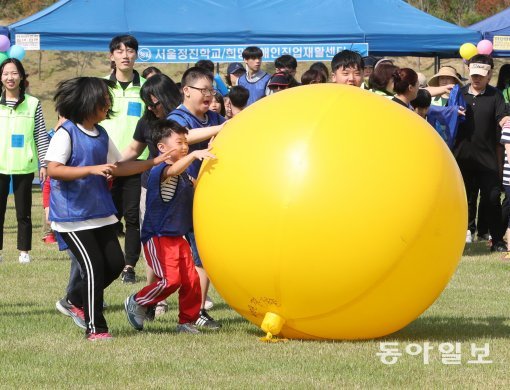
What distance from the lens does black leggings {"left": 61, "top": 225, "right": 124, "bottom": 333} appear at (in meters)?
6.91

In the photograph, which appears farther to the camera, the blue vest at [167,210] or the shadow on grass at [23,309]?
the shadow on grass at [23,309]

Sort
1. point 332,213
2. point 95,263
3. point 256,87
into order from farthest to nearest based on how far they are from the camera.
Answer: point 256,87 < point 95,263 < point 332,213

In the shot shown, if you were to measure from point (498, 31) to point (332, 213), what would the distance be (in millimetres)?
14481

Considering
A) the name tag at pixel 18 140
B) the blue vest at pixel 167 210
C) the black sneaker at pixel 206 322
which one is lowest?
the black sneaker at pixel 206 322

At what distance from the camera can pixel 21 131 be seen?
11219 millimetres

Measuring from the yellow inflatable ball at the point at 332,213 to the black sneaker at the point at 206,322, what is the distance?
3.45 feet

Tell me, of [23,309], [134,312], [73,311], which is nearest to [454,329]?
[134,312]

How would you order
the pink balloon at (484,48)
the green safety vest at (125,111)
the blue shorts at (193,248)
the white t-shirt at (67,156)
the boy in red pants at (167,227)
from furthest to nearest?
the pink balloon at (484,48) < the green safety vest at (125,111) < the blue shorts at (193,248) < the boy in red pants at (167,227) < the white t-shirt at (67,156)

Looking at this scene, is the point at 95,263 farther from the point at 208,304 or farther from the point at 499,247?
the point at 499,247

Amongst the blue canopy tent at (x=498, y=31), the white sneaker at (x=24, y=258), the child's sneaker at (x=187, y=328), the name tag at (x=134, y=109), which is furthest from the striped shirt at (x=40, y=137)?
the blue canopy tent at (x=498, y=31)

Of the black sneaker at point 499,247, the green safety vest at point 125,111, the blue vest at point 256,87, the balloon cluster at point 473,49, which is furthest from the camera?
the balloon cluster at point 473,49

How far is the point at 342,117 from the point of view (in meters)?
6.25

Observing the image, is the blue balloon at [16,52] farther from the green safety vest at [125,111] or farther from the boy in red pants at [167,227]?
the boy in red pants at [167,227]

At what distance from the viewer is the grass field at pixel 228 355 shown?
231 inches
